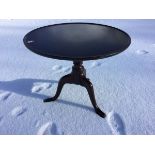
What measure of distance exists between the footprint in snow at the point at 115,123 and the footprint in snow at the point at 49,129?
30 centimetres

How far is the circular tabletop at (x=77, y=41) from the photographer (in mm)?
1280

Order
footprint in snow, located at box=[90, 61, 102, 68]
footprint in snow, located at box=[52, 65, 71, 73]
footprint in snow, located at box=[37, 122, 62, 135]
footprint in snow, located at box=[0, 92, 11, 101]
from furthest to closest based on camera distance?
footprint in snow, located at box=[90, 61, 102, 68]
footprint in snow, located at box=[52, 65, 71, 73]
footprint in snow, located at box=[0, 92, 11, 101]
footprint in snow, located at box=[37, 122, 62, 135]

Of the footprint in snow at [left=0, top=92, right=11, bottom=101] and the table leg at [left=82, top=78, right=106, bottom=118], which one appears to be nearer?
the table leg at [left=82, top=78, right=106, bottom=118]

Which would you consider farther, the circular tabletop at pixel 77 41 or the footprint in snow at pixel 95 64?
the footprint in snow at pixel 95 64

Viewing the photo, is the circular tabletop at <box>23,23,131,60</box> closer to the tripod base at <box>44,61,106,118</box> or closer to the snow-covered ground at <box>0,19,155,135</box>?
the tripod base at <box>44,61,106,118</box>

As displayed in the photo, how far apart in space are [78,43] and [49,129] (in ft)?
1.67

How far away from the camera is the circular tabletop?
4.20 feet

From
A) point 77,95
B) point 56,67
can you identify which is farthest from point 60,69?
point 77,95

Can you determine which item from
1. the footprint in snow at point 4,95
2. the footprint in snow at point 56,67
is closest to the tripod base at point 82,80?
the footprint in snow at point 4,95

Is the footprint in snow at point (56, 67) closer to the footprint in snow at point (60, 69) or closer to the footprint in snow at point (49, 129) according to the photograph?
the footprint in snow at point (60, 69)

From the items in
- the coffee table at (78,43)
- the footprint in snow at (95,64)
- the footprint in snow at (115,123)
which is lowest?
the footprint in snow at (95,64)

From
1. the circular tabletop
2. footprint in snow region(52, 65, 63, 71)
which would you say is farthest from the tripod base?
footprint in snow region(52, 65, 63, 71)

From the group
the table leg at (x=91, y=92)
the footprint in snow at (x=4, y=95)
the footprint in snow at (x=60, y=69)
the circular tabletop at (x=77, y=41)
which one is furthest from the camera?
the footprint in snow at (x=60, y=69)

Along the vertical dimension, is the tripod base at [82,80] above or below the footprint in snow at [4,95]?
above
